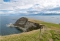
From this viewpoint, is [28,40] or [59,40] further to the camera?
[59,40]

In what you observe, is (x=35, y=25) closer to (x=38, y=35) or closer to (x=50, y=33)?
(x=50, y=33)

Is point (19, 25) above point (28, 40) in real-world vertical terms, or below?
below

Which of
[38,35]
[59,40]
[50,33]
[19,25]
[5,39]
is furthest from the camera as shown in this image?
[19,25]

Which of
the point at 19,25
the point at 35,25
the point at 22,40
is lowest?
the point at 19,25

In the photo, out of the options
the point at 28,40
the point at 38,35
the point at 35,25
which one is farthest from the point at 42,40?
the point at 35,25

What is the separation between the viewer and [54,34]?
3183 cm

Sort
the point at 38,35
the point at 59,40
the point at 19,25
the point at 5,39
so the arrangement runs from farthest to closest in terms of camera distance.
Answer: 1. the point at 19,25
2. the point at 59,40
3. the point at 38,35
4. the point at 5,39

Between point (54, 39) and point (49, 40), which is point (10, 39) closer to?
point (49, 40)

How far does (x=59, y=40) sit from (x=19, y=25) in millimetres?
51647

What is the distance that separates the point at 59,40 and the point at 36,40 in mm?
7536

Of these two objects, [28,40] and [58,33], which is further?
[58,33]

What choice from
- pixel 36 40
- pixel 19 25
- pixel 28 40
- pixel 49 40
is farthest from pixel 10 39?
pixel 19 25

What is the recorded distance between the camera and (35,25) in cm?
5103

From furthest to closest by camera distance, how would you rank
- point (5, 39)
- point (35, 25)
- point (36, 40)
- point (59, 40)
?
1. point (35, 25)
2. point (59, 40)
3. point (36, 40)
4. point (5, 39)
